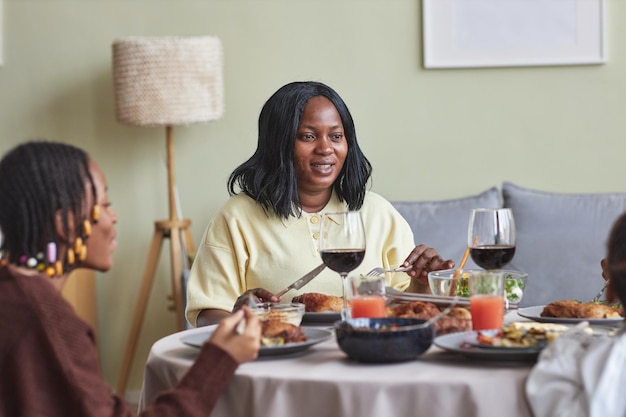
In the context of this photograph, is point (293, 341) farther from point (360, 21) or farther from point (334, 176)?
point (360, 21)

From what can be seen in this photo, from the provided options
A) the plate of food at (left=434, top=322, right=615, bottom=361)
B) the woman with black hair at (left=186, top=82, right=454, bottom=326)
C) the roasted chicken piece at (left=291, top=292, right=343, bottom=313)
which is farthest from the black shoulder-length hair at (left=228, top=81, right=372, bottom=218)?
the plate of food at (left=434, top=322, right=615, bottom=361)

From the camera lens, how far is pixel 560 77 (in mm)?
3979

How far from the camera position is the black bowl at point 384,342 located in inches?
62.1

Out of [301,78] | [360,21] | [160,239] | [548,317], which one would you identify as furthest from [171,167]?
[548,317]

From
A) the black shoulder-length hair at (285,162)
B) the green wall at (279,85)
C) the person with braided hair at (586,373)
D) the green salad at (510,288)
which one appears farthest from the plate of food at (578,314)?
the green wall at (279,85)

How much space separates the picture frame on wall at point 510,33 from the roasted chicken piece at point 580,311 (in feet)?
7.22

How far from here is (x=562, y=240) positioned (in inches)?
143

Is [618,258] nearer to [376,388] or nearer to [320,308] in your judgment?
[376,388]

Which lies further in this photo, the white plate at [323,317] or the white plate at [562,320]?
the white plate at [323,317]

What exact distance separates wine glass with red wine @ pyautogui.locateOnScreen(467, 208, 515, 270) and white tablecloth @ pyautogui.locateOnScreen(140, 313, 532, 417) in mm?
366

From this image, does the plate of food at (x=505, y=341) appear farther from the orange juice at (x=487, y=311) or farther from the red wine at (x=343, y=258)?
the red wine at (x=343, y=258)

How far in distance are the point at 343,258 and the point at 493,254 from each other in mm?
315

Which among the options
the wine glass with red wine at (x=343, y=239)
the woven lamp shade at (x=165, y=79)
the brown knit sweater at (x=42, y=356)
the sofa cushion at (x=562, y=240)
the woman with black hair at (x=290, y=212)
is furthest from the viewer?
the woven lamp shade at (x=165, y=79)

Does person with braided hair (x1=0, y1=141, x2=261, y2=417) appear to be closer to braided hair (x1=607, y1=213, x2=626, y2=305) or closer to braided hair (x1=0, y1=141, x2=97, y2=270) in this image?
braided hair (x1=0, y1=141, x2=97, y2=270)
